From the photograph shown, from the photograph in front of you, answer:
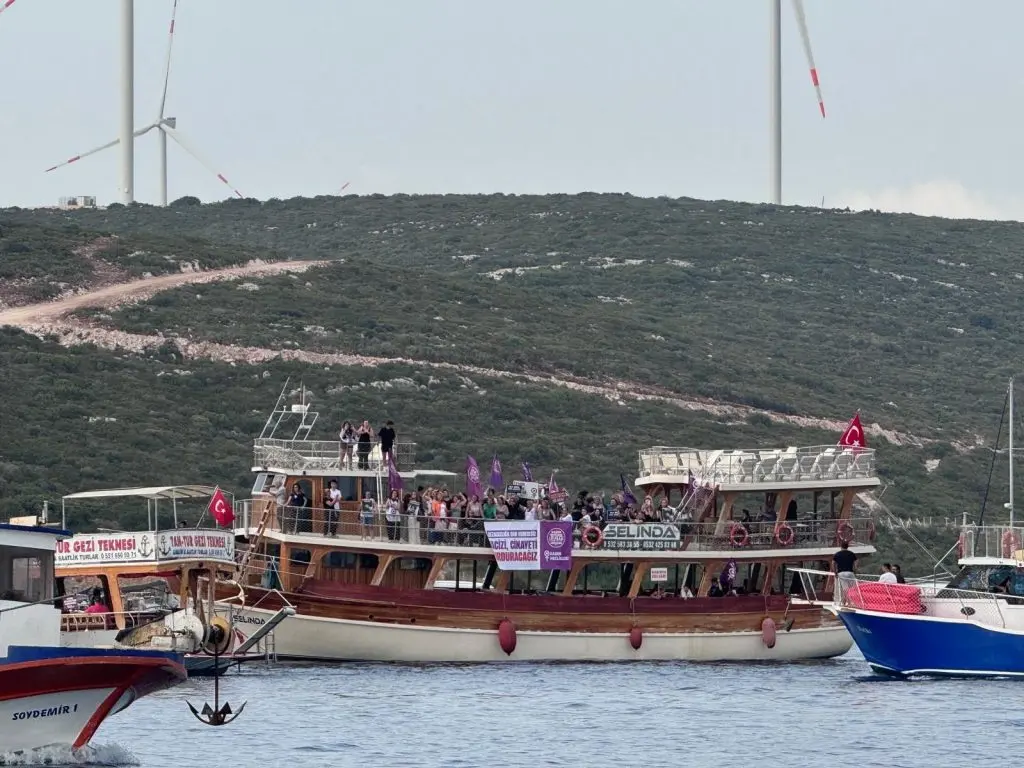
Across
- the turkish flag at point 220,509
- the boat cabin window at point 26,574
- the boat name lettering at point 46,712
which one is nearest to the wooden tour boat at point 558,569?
the turkish flag at point 220,509

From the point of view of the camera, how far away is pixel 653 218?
622ft

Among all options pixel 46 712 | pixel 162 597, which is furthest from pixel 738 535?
pixel 46 712

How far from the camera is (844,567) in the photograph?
191 feet

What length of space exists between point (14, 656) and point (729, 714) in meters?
17.5

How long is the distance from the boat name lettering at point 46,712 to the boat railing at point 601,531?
2116cm

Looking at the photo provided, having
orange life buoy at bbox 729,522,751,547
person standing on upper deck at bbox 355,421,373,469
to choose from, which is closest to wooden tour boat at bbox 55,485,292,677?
person standing on upper deck at bbox 355,421,373,469

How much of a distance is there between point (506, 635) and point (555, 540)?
2720mm

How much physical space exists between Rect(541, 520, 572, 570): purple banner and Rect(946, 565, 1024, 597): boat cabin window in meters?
9.64

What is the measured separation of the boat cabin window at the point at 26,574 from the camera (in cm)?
3531

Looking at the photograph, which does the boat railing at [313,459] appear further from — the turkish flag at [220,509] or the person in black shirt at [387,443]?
the turkish flag at [220,509]

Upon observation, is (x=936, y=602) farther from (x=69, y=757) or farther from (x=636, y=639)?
(x=69, y=757)

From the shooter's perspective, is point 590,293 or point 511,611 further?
point 590,293

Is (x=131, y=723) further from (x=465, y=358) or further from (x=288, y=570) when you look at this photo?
(x=465, y=358)

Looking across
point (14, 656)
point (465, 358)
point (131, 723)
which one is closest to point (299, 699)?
point (131, 723)
